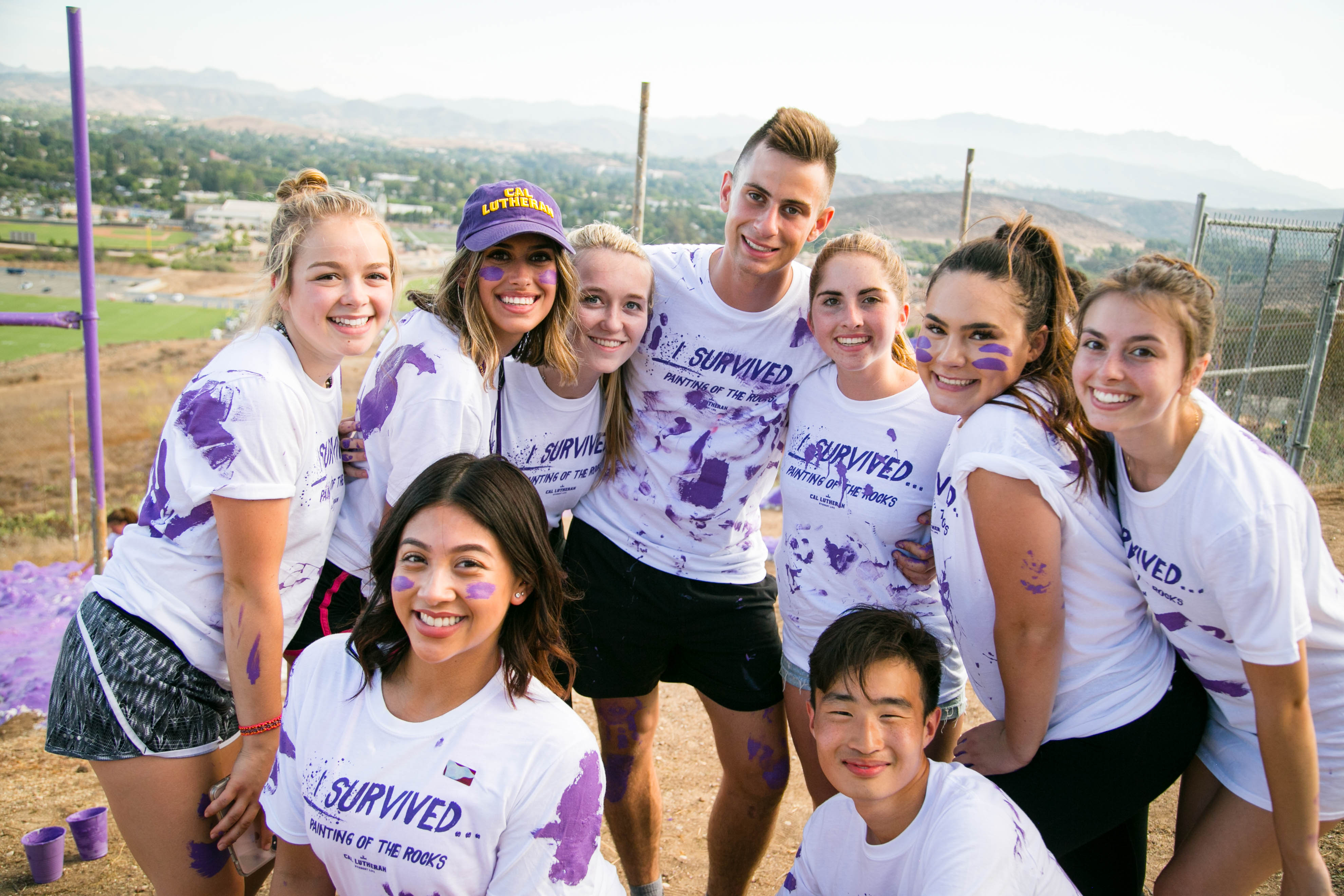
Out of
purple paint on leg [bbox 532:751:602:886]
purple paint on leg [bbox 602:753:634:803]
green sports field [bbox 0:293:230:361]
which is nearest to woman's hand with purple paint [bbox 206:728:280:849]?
purple paint on leg [bbox 532:751:602:886]

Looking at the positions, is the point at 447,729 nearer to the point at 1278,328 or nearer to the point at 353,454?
the point at 353,454

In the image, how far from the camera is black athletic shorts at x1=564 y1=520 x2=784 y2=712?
9.31 ft

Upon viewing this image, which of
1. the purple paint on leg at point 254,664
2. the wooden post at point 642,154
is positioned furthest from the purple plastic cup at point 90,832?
the wooden post at point 642,154

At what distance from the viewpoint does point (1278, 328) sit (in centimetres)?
817

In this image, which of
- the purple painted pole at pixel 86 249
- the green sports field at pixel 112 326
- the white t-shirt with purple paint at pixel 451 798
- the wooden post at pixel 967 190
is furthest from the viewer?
the green sports field at pixel 112 326

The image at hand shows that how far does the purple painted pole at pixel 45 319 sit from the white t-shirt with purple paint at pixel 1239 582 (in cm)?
487

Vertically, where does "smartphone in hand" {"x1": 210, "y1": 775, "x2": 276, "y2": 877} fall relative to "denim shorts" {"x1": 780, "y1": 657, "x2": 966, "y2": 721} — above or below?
below

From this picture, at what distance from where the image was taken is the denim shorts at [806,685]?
251 cm

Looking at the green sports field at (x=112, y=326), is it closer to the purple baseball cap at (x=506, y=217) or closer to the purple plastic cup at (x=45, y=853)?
the purple plastic cup at (x=45, y=853)

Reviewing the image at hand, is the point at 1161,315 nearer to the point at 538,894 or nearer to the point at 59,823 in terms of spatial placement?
the point at 538,894

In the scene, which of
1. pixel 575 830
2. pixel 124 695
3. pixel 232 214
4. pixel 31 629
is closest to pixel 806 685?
pixel 575 830

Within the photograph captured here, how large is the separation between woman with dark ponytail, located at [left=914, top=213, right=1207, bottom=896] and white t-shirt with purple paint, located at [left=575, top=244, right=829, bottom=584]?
0.64 m

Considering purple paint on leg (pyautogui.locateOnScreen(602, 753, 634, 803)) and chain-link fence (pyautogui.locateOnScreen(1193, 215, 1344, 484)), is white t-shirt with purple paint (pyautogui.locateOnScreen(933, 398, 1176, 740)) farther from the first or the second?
chain-link fence (pyautogui.locateOnScreen(1193, 215, 1344, 484))

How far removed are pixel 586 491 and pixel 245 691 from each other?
126 cm
